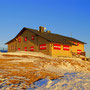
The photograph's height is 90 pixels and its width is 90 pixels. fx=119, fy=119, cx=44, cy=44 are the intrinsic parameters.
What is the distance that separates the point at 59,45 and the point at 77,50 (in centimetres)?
911

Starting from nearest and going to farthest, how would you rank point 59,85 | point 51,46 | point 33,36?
point 59,85 < point 51,46 < point 33,36

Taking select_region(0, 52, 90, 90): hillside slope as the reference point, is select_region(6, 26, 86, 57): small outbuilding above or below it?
above

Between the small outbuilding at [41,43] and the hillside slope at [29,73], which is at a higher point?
the small outbuilding at [41,43]

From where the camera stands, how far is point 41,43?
26.0 meters

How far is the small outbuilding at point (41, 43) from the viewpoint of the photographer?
2481 cm

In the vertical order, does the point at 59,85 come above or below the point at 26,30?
below

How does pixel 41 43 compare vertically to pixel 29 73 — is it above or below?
above

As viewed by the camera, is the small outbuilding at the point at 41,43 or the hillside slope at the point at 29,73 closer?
the hillside slope at the point at 29,73

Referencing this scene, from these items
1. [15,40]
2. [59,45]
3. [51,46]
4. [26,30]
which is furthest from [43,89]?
[15,40]

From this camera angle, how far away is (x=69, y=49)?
92.7ft

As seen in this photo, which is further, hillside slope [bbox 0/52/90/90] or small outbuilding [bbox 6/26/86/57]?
small outbuilding [bbox 6/26/86/57]

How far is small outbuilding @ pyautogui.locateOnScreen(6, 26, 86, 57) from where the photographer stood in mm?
24812

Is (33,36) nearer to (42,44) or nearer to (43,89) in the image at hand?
(42,44)

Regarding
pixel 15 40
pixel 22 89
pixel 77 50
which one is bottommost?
pixel 22 89
